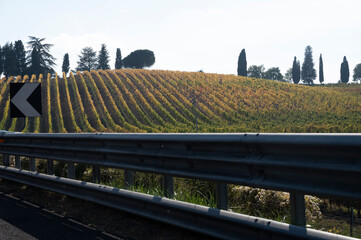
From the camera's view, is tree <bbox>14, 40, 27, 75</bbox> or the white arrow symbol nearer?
the white arrow symbol

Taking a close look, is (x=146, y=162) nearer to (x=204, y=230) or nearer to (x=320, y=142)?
(x=204, y=230)

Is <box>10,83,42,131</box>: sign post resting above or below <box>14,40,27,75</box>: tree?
below

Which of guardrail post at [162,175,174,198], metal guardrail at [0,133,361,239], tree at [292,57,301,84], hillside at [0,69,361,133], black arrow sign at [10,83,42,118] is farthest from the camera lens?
tree at [292,57,301,84]

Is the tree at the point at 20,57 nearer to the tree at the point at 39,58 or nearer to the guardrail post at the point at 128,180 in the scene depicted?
the tree at the point at 39,58

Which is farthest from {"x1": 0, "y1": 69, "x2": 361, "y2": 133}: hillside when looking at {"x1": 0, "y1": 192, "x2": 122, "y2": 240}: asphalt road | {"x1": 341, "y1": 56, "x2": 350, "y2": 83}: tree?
{"x1": 341, "y1": 56, "x2": 350, "y2": 83}: tree

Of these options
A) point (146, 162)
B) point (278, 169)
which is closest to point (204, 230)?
point (278, 169)

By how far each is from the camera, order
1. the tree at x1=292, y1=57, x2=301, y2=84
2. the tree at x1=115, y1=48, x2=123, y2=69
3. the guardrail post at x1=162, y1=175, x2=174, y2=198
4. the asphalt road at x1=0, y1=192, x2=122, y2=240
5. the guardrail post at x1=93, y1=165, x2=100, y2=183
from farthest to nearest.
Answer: the tree at x1=115, y1=48, x2=123, y2=69
the tree at x1=292, y1=57, x2=301, y2=84
the guardrail post at x1=93, y1=165, x2=100, y2=183
the guardrail post at x1=162, y1=175, x2=174, y2=198
the asphalt road at x1=0, y1=192, x2=122, y2=240

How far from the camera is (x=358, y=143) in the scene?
2.84m

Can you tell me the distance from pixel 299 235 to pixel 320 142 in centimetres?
70

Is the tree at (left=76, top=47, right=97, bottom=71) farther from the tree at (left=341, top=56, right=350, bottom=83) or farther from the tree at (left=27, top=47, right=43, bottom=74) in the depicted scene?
the tree at (left=341, top=56, right=350, bottom=83)

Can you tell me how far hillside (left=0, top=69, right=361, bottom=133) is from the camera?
1508 inches

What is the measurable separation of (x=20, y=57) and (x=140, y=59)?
114 ft

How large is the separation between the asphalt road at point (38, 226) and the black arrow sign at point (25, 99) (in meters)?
3.21

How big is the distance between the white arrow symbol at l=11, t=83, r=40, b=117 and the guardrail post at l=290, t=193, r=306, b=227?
715 cm
